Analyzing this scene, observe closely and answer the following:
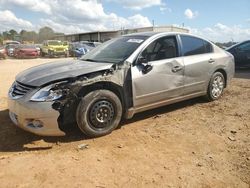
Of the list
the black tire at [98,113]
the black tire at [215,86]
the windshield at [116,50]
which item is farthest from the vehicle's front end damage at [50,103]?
the black tire at [215,86]

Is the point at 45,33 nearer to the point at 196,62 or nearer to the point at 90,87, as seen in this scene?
the point at 196,62

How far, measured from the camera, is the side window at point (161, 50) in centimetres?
543

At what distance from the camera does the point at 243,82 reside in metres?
9.60

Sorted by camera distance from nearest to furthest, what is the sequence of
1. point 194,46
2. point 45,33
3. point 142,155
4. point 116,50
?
point 142,155
point 116,50
point 194,46
point 45,33

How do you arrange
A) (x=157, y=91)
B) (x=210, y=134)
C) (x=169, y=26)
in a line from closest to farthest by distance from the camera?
1. (x=210, y=134)
2. (x=157, y=91)
3. (x=169, y=26)

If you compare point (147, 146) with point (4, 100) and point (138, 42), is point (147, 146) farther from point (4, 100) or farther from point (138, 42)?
point (4, 100)

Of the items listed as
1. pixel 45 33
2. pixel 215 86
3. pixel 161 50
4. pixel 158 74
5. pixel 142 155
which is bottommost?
pixel 142 155

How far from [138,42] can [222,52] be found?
2498mm

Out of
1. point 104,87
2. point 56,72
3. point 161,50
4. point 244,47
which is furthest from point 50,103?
point 244,47

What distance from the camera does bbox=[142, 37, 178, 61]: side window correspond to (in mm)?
5427

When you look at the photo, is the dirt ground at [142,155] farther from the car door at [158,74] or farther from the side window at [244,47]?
the side window at [244,47]

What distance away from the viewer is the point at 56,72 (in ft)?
15.4

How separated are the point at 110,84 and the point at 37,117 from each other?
1.22 metres

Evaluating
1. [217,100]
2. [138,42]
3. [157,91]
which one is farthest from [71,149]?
[217,100]
